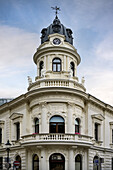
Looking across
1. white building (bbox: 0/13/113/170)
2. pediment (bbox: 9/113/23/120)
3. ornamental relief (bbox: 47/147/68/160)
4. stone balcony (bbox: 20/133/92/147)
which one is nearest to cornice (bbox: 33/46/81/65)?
white building (bbox: 0/13/113/170)

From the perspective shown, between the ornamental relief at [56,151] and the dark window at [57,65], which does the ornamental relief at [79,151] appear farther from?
the dark window at [57,65]

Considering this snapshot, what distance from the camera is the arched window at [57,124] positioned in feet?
96.7

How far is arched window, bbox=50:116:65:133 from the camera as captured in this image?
2947cm

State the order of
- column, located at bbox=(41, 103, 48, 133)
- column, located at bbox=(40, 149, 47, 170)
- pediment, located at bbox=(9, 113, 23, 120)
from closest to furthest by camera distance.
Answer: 1. column, located at bbox=(40, 149, 47, 170)
2. column, located at bbox=(41, 103, 48, 133)
3. pediment, located at bbox=(9, 113, 23, 120)

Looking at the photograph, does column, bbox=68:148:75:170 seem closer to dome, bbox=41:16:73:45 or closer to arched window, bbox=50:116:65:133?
arched window, bbox=50:116:65:133

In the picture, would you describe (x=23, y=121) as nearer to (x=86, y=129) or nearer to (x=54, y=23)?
(x=86, y=129)

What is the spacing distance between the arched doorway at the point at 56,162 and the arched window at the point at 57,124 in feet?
7.76

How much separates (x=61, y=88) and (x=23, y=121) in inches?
262

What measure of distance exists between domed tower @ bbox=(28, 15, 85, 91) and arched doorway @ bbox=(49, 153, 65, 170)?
7108mm

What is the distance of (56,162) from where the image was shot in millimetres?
28641

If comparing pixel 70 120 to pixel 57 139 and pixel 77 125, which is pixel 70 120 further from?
pixel 57 139

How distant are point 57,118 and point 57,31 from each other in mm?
10374

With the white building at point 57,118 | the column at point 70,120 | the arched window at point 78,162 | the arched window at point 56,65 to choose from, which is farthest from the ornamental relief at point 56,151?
the arched window at point 56,65

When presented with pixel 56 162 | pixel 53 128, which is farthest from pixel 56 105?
pixel 56 162
